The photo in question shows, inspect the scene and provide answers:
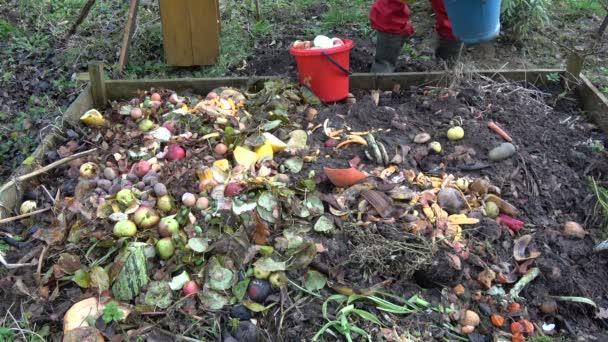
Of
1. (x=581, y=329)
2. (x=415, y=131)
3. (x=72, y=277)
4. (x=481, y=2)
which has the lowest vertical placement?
(x=581, y=329)

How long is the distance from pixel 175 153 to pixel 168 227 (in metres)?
0.58

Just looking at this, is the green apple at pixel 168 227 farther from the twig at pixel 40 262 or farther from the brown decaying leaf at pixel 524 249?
the brown decaying leaf at pixel 524 249

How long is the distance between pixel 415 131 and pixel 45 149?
76.8 inches

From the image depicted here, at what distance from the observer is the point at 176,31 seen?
12.9ft

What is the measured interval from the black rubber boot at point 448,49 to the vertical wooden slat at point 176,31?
5.83 ft

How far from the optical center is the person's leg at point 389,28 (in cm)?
350

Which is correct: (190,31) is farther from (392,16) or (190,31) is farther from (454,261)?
(454,261)

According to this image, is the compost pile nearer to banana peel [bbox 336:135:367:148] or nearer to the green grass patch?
banana peel [bbox 336:135:367:148]

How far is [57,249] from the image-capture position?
2.27 meters

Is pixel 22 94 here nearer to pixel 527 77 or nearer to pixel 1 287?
pixel 1 287

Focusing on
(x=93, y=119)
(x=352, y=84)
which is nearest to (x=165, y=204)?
(x=93, y=119)

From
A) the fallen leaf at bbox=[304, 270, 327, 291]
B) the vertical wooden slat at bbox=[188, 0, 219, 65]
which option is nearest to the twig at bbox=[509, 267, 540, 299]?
the fallen leaf at bbox=[304, 270, 327, 291]

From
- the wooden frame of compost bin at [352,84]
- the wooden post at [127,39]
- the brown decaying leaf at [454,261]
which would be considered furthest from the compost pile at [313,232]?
the wooden post at [127,39]

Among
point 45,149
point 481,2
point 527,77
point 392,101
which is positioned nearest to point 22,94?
point 45,149
